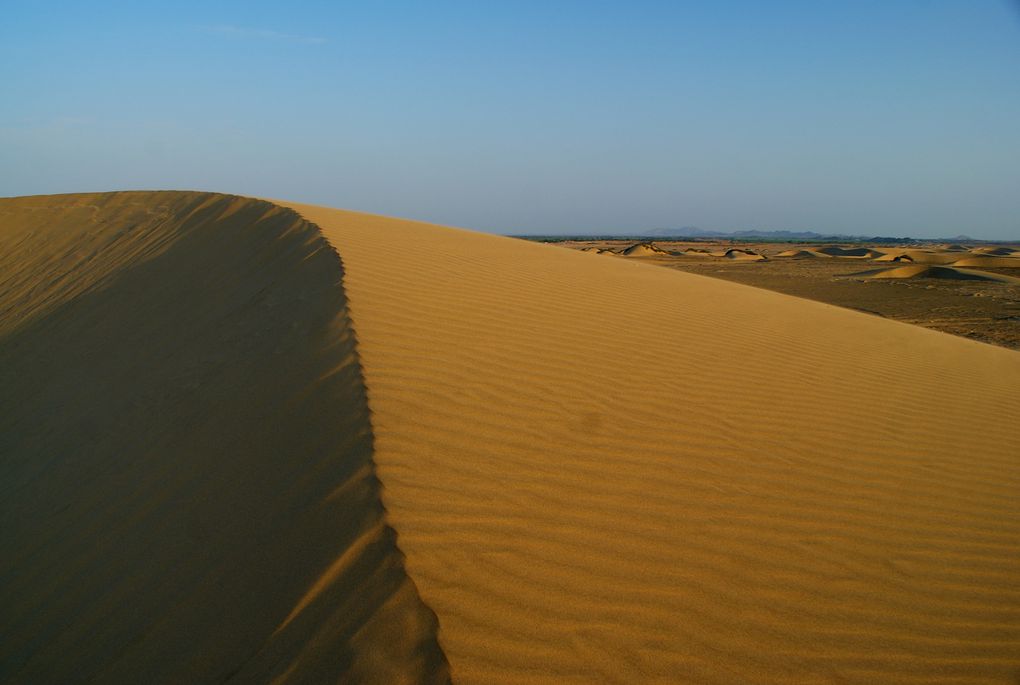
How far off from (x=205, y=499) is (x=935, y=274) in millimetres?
28389

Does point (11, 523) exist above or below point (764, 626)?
below

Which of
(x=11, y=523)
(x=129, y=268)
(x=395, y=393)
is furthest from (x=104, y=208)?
(x=395, y=393)

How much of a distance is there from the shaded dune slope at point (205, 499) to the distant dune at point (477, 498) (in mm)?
15

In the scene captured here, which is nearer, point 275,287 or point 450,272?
point 275,287

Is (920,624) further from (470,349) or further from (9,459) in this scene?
(9,459)

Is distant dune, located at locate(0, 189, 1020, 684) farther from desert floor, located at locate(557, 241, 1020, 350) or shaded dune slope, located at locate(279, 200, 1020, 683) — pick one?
desert floor, located at locate(557, 241, 1020, 350)

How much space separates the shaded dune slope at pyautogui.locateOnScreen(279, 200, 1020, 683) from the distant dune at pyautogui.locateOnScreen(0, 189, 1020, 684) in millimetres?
16

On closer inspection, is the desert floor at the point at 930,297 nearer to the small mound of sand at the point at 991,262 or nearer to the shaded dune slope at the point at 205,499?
the small mound of sand at the point at 991,262

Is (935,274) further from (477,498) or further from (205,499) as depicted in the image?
(205,499)

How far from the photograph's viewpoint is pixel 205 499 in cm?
302

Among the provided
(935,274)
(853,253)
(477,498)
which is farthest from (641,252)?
(477,498)

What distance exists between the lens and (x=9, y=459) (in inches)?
172

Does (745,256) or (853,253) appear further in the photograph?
(853,253)

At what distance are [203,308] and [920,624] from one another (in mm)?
5767
